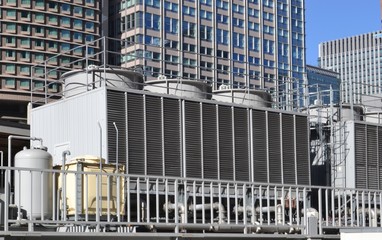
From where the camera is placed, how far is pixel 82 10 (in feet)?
473

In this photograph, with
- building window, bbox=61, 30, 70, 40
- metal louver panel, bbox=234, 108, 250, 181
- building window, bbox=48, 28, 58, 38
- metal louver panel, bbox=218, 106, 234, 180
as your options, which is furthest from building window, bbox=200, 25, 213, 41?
metal louver panel, bbox=218, 106, 234, 180

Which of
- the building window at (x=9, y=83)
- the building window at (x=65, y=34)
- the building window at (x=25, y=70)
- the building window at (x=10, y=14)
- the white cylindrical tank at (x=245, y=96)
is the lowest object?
the white cylindrical tank at (x=245, y=96)

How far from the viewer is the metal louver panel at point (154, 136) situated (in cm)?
2189

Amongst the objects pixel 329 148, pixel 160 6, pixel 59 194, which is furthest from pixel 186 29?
pixel 59 194

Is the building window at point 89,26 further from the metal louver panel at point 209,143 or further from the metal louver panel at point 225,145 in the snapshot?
the metal louver panel at point 209,143

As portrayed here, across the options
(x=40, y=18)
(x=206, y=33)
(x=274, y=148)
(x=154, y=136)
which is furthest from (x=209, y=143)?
(x=206, y=33)

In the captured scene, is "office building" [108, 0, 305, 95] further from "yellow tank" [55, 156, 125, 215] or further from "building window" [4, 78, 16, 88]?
"yellow tank" [55, 156, 125, 215]

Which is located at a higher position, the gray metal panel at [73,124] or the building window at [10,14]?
the building window at [10,14]

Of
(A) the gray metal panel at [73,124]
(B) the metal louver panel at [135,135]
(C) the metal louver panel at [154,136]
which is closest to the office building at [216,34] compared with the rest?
(A) the gray metal panel at [73,124]

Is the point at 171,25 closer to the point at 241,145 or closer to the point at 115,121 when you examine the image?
the point at 241,145

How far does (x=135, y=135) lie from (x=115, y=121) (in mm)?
759

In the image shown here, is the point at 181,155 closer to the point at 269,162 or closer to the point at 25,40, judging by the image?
the point at 269,162

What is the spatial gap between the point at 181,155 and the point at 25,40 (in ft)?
396

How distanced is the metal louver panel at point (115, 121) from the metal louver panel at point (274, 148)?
565cm
